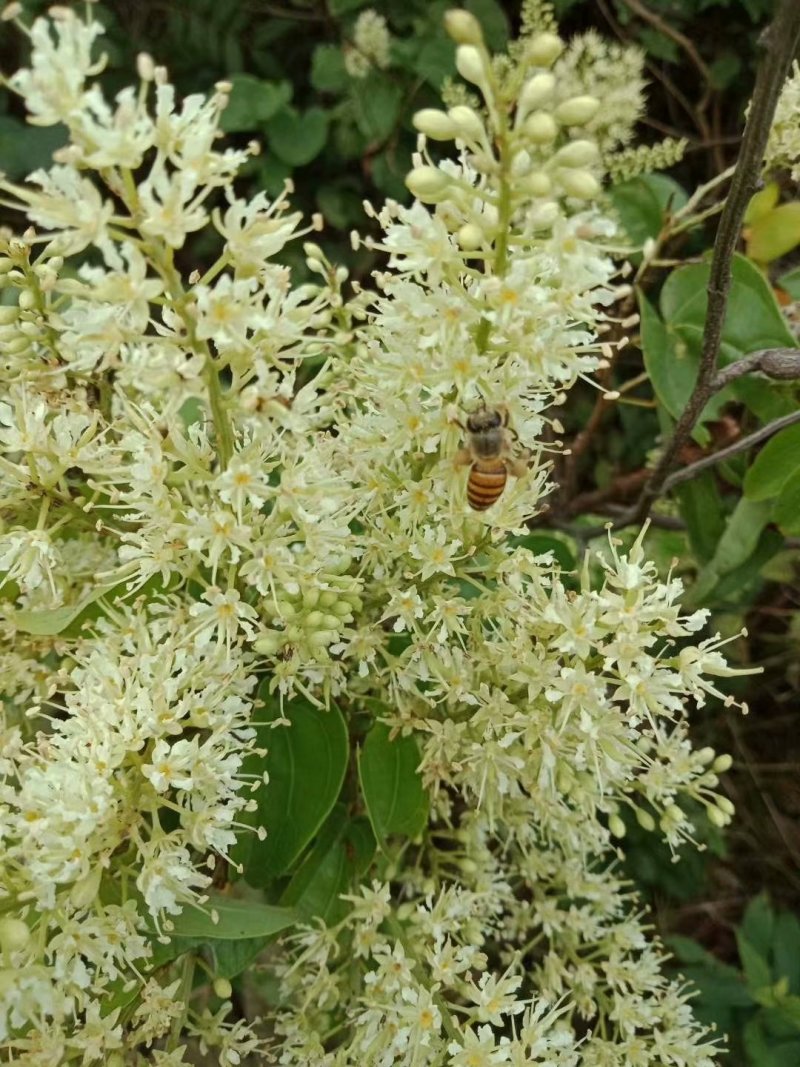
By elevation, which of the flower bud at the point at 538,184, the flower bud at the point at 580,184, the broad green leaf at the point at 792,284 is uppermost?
the flower bud at the point at 538,184

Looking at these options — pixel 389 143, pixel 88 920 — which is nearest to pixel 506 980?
pixel 88 920

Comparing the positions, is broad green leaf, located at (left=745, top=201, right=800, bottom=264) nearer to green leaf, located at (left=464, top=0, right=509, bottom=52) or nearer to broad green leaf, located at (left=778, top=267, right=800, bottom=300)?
broad green leaf, located at (left=778, top=267, right=800, bottom=300)

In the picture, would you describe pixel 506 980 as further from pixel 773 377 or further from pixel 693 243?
pixel 693 243

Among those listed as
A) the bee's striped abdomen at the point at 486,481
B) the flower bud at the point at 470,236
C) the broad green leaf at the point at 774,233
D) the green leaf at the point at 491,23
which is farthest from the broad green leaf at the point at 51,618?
the green leaf at the point at 491,23

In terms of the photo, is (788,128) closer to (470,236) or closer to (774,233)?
(774,233)

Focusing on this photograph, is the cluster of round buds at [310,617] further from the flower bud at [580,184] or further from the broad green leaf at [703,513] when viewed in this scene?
the broad green leaf at [703,513]

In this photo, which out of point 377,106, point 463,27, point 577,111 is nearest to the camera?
point 463,27

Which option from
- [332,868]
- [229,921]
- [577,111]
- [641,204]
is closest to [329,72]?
[641,204]
